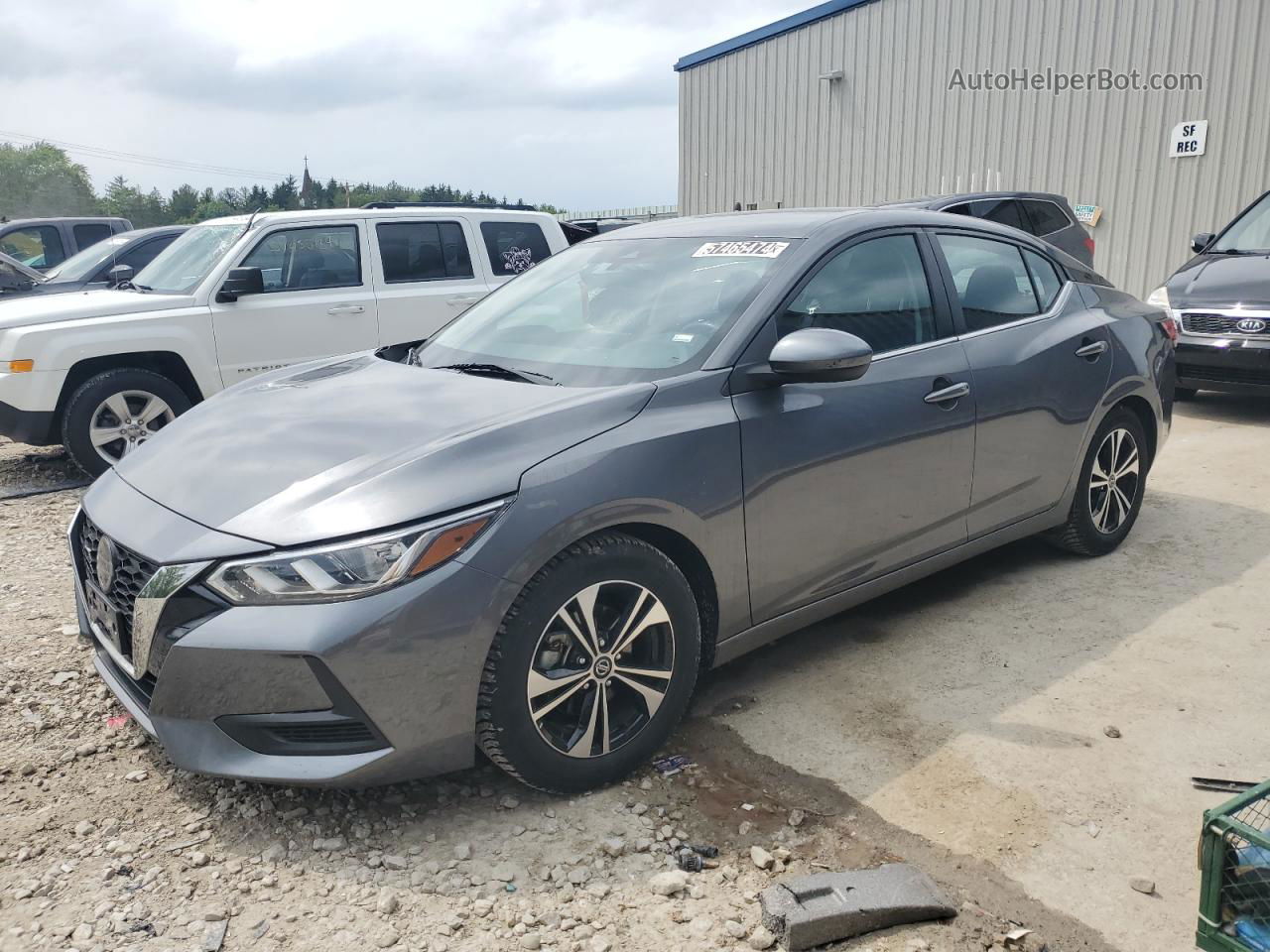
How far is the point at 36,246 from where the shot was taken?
44.2 ft

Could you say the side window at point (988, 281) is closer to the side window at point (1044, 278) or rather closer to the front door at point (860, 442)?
the side window at point (1044, 278)

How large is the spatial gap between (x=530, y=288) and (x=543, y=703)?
A: 76.0 inches

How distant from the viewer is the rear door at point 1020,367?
158 inches

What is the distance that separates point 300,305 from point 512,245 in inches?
70.8

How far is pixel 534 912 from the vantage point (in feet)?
8.07

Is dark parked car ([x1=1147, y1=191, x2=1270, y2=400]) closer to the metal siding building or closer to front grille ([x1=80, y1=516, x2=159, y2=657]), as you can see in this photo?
the metal siding building

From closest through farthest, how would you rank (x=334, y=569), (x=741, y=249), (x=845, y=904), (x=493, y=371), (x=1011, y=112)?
(x=845, y=904) < (x=334, y=569) < (x=493, y=371) < (x=741, y=249) < (x=1011, y=112)

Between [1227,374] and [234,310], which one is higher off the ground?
[234,310]

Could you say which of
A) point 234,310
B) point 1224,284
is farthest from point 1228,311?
point 234,310

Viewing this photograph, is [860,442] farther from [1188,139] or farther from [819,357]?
[1188,139]

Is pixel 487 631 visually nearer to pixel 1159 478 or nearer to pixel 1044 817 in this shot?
pixel 1044 817

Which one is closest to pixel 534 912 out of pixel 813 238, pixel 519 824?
pixel 519 824

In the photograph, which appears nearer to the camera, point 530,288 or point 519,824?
point 519,824

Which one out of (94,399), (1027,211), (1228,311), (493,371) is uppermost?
(1027,211)
